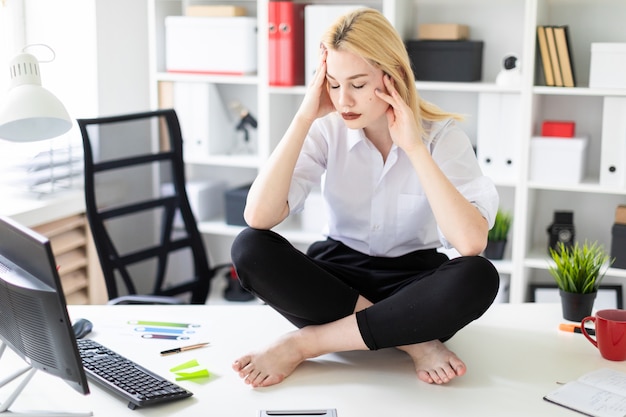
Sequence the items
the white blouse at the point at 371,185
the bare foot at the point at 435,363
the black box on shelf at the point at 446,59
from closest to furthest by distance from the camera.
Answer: the bare foot at the point at 435,363, the white blouse at the point at 371,185, the black box on shelf at the point at 446,59

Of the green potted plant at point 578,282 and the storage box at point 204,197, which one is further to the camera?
the storage box at point 204,197

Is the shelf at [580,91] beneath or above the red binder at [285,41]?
beneath

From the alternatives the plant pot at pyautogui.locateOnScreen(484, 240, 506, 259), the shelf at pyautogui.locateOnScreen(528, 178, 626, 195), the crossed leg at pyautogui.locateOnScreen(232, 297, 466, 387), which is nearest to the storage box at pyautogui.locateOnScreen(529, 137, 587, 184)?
the shelf at pyautogui.locateOnScreen(528, 178, 626, 195)

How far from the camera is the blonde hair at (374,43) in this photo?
192 cm

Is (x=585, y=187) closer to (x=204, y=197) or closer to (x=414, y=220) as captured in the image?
(x=414, y=220)

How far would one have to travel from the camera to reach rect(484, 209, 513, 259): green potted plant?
3305 millimetres

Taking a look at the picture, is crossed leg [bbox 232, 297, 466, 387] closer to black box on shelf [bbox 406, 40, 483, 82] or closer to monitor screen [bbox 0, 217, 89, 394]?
monitor screen [bbox 0, 217, 89, 394]

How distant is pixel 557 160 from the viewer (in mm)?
3166

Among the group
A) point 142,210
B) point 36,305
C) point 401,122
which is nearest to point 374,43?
point 401,122

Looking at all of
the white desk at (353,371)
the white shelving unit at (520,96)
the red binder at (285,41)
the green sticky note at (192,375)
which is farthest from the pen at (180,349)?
the red binder at (285,41)

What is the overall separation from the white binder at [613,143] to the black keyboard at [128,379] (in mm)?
2005

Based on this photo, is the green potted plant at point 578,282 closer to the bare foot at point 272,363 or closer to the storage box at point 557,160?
the bare foot at point 272,363

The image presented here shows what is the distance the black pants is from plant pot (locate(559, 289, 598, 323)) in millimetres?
359

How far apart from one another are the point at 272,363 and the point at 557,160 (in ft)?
5.73
